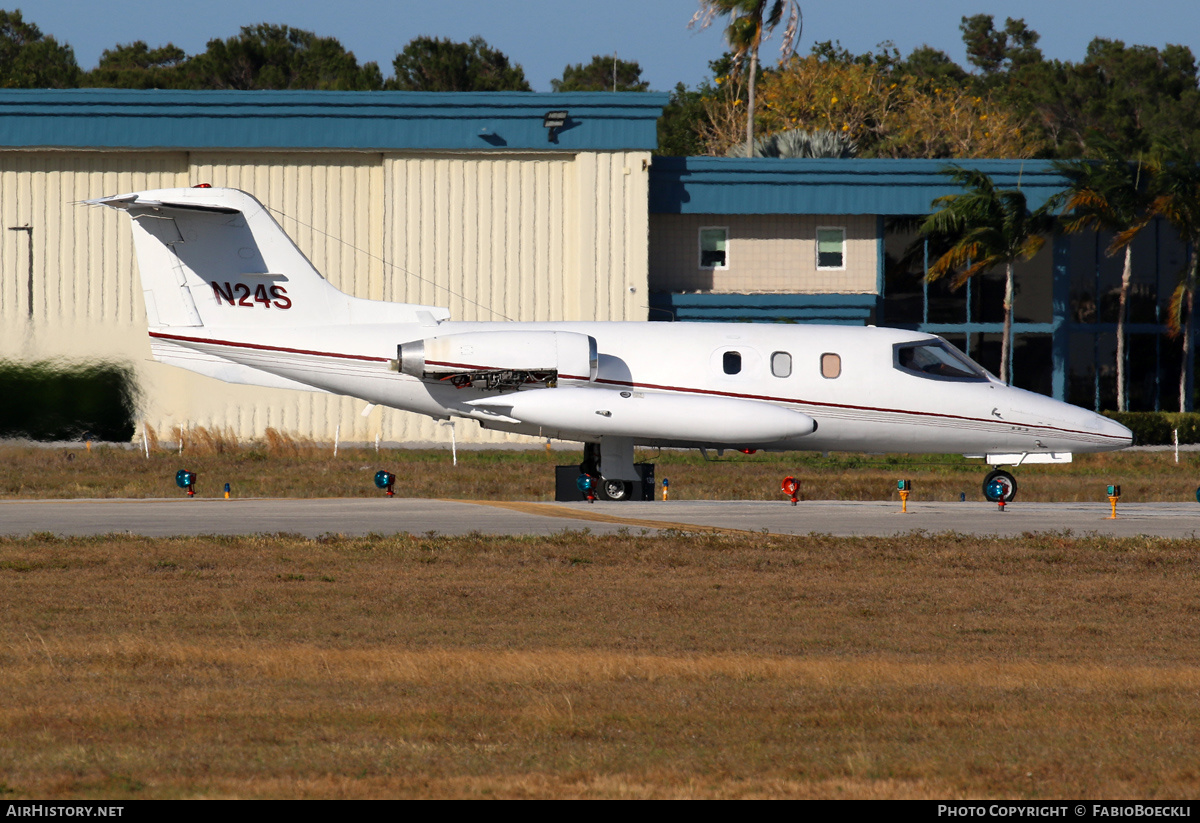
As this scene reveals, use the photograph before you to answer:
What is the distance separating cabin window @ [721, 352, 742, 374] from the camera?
885 inches

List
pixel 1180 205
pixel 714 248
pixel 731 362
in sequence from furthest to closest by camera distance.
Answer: pixel 714 248 < pixel 1180 205 < pixel 731 362

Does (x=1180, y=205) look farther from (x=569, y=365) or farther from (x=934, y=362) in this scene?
(x=569, y=365)

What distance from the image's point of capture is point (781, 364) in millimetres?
22641

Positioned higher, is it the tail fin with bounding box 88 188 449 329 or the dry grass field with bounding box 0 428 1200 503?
the tail fin with bounding box 88 188 449 329

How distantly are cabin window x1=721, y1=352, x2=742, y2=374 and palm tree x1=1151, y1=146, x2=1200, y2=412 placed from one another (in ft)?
84.5

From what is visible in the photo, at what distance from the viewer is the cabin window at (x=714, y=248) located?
44.0 meters

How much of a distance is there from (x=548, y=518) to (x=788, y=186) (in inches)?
1007

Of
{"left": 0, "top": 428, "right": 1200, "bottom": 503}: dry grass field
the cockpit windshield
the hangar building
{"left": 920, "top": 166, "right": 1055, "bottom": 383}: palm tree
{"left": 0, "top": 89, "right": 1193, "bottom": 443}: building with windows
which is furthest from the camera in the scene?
{"left": 920, "top": 166, "right": 1055, "bottom": 383}: palm tree

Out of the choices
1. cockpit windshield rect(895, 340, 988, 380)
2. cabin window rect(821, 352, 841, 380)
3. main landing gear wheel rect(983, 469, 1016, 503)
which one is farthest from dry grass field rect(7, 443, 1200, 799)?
main landing gear wheel rect(983, 469, 1016, 503)

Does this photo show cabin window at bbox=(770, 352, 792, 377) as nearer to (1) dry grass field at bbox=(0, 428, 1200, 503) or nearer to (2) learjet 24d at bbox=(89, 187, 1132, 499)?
(2) learjet 24d at bbox=(89, 187, 1132, 499)

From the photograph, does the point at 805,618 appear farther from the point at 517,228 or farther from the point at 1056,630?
the point at 517,228

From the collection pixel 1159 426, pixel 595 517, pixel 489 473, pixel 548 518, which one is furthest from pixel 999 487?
pixel 1159 426

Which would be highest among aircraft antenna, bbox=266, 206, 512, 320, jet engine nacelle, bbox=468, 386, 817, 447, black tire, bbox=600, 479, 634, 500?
aircraft antenna, bbox=266, 206, 512, 320

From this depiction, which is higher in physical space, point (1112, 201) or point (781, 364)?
point (1112, 201)
